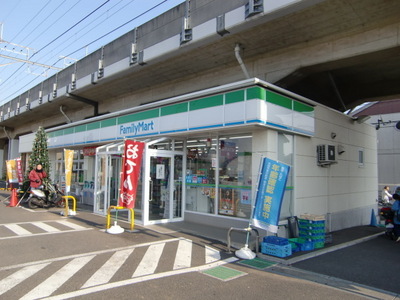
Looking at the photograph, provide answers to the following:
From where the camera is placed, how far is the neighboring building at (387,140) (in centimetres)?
2338

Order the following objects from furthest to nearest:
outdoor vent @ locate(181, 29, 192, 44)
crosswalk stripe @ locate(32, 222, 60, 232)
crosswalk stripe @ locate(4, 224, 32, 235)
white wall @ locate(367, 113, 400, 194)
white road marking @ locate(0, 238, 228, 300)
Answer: white wall @ locate(367, 113, 400, 194), outdoor vent @ locate(181, 29, 192, 44), crosswalk stripe @ locate(32, 222, 60, 232), crosswalk stripe @ locate(4, 224, 32, 235), white road marking @ locate(0, 238, 228, 300)

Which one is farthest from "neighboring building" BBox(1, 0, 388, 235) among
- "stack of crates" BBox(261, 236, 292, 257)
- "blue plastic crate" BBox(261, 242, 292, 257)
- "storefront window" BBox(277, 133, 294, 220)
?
"blue plastic crate" BBox(261, 242, 292, 257)

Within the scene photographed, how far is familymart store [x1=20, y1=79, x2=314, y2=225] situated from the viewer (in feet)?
27.7

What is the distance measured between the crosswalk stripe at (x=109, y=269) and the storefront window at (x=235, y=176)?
11.5 feet

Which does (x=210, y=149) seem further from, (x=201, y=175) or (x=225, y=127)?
(x=225, y=127)

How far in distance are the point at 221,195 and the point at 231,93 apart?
3.08m

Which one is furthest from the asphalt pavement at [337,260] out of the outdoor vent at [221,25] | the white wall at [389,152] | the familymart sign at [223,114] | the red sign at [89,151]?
the white wall at [389,152]

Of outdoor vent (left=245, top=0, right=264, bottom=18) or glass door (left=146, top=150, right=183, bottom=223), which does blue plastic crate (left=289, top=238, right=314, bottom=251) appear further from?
outdoor vent (left=245, top=0, right=264, bottom=18)

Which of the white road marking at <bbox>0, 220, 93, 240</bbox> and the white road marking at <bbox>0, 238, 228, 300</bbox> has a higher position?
the white road marking at <bbox>0, 220, 93, 240</bbox>

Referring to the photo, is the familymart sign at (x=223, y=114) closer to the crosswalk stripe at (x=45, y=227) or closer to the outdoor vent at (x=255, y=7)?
the outdoor vent at (x=255, y=7)

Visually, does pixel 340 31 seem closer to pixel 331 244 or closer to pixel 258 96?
pixel 258 96

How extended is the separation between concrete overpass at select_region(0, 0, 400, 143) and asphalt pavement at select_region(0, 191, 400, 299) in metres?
5.19

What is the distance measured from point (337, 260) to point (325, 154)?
404 cm

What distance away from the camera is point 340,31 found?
873 cm
